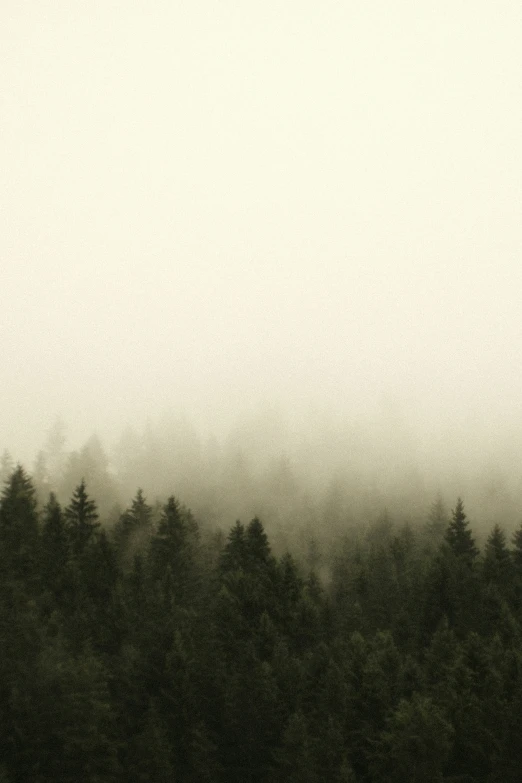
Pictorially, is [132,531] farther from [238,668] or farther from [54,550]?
[238,668]

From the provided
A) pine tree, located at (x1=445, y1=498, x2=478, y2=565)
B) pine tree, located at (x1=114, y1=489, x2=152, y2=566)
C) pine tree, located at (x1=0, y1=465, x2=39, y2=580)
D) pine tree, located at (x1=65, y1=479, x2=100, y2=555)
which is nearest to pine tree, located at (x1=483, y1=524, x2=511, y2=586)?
pine tree, located at (x1=445, y1=498, x2=478, y2=565)

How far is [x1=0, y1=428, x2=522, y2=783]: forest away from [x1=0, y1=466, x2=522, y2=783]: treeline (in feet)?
0.34

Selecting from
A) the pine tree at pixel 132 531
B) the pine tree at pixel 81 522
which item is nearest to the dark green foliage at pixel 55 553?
the pine tree at pixel 81 522

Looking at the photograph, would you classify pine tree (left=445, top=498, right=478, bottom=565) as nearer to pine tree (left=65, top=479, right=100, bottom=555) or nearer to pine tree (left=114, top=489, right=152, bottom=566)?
pine tree (left=114, top=489, right=152, bottom=566)

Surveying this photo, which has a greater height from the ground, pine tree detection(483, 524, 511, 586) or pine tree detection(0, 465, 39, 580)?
pine tree detection(0, 465, 39, 580)

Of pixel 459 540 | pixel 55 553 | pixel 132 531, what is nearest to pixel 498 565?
pixel 459 540

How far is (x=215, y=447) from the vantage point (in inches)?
6029

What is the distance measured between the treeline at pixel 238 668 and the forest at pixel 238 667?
104mm

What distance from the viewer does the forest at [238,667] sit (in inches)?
1308

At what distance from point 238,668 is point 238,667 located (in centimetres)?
38

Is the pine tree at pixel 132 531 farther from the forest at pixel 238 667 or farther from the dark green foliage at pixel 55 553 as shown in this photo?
the dark green foliage at pixel 55 553

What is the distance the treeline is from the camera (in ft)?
109

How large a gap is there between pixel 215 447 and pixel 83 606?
10406 cm

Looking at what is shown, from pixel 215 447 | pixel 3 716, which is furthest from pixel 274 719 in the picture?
pixel 215 447
